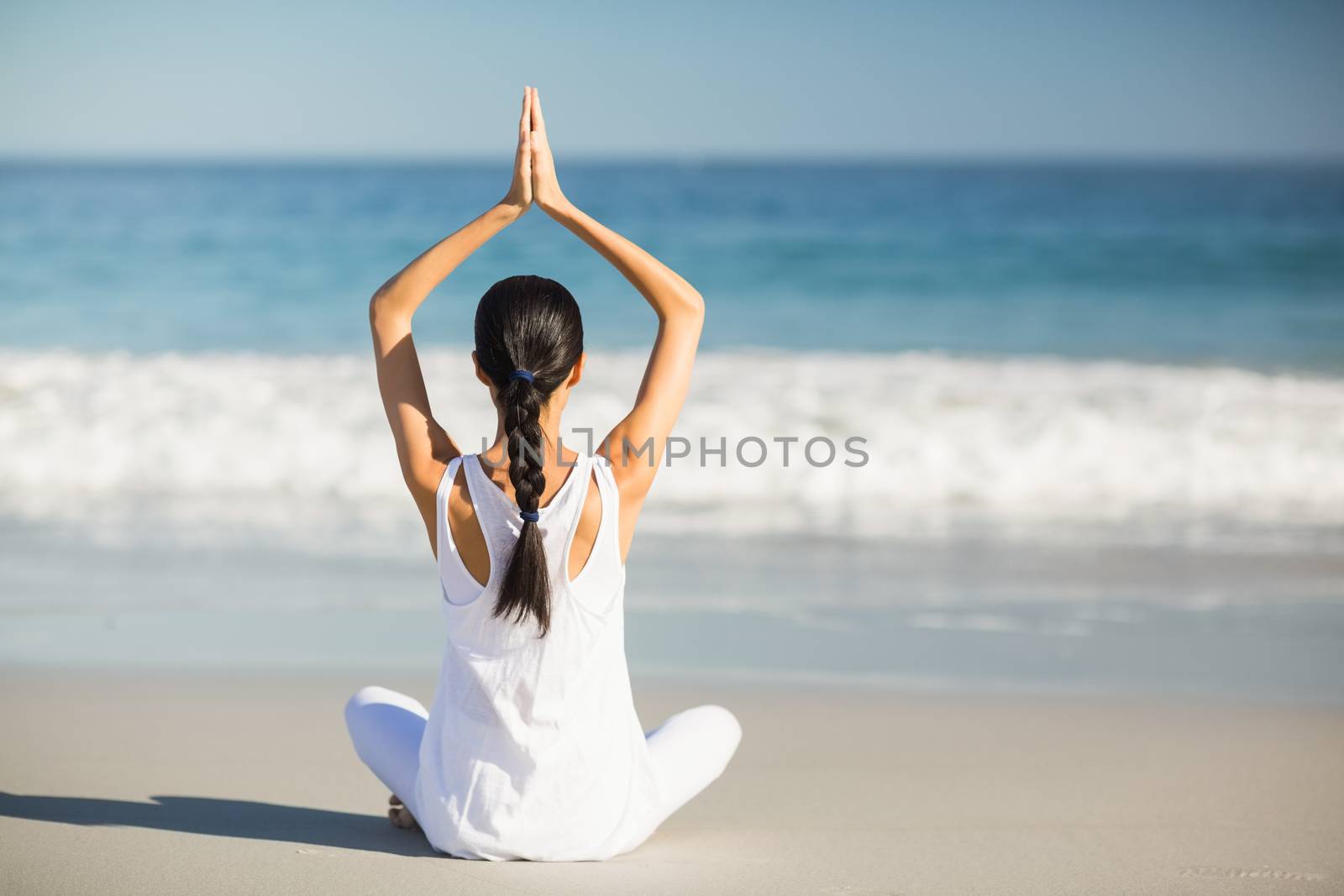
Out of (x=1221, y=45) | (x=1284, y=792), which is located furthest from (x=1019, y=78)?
(x=1284, y=792)

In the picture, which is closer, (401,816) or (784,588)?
(401,816)

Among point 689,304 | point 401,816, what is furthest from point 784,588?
point 689,304

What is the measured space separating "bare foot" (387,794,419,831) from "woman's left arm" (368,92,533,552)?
797 millimetres

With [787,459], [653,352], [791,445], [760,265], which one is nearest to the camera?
[653,352]

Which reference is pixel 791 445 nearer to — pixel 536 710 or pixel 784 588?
pixel 784 588

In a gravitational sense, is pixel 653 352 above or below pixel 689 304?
below

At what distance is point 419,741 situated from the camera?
2.61m

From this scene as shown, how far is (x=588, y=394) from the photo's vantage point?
9.16 m

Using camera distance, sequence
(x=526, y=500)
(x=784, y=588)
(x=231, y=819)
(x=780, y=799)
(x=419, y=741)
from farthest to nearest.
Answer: (x=784, y=588) < (x=780, y=799) < (x=231, y=819) < (x=419, y=741) < (x=526, y=500)

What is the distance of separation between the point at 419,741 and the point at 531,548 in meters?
0.65

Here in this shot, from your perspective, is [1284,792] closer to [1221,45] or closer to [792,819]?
[792,819]

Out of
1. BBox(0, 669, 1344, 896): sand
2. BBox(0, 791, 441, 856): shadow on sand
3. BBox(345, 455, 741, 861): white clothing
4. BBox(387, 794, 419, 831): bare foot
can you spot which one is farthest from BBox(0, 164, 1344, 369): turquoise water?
BBox(345, 455, 741, 861): white clothing

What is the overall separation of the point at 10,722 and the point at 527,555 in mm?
2454

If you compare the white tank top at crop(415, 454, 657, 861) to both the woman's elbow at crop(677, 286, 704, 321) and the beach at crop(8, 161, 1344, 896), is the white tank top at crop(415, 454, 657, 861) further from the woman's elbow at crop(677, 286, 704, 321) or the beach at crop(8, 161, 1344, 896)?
the woman's elbow at crop(677, 286, 704, 321)
